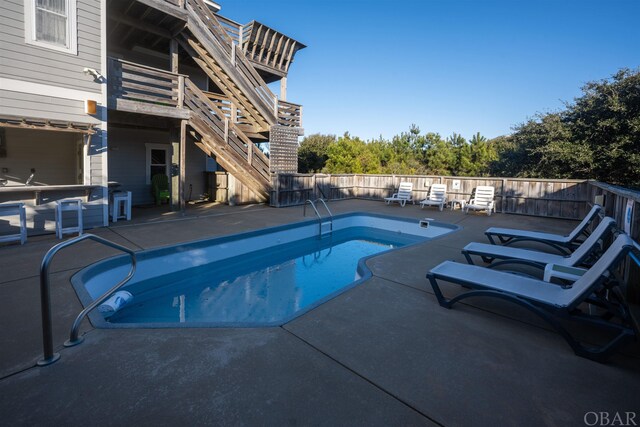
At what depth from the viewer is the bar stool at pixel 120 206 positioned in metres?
7.32

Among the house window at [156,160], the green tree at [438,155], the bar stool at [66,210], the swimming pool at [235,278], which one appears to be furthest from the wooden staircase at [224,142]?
the green tree at [438,155]

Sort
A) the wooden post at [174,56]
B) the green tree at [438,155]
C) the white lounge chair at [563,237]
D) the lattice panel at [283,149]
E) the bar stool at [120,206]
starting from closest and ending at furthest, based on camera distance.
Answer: the white lounge chair at [563,237]
the bar stool at [120,206]
the wooden post at [174,56]
the lattice panel at [283,149]
the green tree at [438,155]

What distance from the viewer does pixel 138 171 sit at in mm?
10203

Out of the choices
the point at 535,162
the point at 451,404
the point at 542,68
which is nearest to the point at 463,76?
the point at 542,68

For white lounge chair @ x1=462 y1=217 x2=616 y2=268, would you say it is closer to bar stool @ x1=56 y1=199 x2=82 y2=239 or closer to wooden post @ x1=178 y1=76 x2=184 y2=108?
bar stool @ x1=56 y1=199 x2=82 y2=239

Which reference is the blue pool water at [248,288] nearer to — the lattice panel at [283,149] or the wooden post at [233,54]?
the lattice panel at [283,149]

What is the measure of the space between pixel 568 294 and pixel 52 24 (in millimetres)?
8723

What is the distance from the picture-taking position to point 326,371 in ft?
6.89

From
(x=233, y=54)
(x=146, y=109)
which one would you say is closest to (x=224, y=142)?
(x=146, y=109)

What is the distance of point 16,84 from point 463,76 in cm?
1964

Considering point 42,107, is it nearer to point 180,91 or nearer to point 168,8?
point 180,91

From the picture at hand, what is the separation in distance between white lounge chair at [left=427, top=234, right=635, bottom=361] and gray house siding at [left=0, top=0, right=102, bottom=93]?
730 cm

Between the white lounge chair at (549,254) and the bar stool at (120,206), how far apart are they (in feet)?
24.2

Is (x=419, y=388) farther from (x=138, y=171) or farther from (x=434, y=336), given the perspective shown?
(x=138, y=171)
